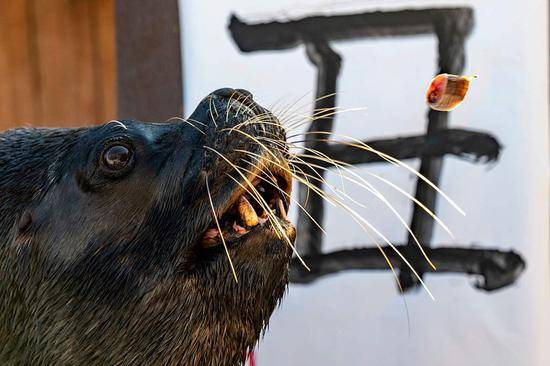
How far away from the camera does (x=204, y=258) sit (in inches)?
45.8

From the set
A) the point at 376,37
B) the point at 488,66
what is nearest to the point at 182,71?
the point at 376,37

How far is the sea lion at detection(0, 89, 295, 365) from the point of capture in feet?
3.76

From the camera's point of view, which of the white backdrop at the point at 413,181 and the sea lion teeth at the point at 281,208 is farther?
the white backdrop at the point at 413,181

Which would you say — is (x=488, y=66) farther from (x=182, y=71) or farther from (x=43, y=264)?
(x=43, y=264)

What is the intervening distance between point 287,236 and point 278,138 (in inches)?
6.1

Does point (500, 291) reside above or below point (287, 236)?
below

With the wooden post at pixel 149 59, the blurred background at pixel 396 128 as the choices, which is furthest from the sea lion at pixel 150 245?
the wooden post at pixel 149 59

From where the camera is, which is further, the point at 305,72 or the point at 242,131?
the point at 305,72

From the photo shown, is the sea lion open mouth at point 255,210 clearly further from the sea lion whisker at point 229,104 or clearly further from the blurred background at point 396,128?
the blurred background at point 396,128

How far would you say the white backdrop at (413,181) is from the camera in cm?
251

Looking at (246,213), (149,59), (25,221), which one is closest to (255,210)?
(246,213)

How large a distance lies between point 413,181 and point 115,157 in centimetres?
157

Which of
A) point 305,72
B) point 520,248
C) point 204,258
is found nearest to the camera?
point 204,258

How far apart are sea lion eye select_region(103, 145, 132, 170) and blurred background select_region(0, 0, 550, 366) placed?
1.26m
